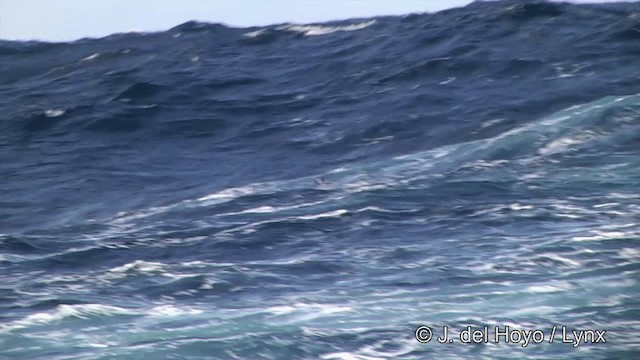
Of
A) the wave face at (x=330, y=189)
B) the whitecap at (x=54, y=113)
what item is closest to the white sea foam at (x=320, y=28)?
the wave face at (x=330, y=189)

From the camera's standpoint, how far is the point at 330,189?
39.7 feet

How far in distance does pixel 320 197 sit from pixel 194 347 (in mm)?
4161

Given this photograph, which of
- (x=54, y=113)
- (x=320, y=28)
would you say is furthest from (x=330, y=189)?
(x=320, y=28)

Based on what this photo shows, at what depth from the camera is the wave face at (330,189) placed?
8.30 m

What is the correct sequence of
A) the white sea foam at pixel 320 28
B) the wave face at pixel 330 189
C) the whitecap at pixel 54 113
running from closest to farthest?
the wave face at pixel 330 189
the whitecap at pixel 54 113
the white sea foam at pixel 320 28

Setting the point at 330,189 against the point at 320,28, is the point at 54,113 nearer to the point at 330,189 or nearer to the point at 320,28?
the point at 320,28

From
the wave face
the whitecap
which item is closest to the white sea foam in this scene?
the wave face

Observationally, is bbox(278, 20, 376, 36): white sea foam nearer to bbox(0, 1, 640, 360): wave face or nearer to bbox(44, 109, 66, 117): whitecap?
bbox(0, 1, 640, 360): wave face

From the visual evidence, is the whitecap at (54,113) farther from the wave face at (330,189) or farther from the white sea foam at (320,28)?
the white sea foam at (320,28)

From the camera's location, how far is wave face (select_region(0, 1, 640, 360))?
8.30 meters

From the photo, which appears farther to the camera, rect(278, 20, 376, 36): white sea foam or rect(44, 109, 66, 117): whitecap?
rect(278, 20, 376, 36): white sea foam

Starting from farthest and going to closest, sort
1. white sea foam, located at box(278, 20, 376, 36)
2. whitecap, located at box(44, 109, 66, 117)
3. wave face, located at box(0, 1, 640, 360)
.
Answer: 1. white sea foam, located at box(278, 20, 376, 36)
2. whitecap, located at box(44, 109, 66, 117)
3. wave face, located at box(0, 1, 640, 360)

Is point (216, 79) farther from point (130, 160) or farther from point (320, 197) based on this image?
point (320, 197)

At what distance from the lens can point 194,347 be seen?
26.0 feet
